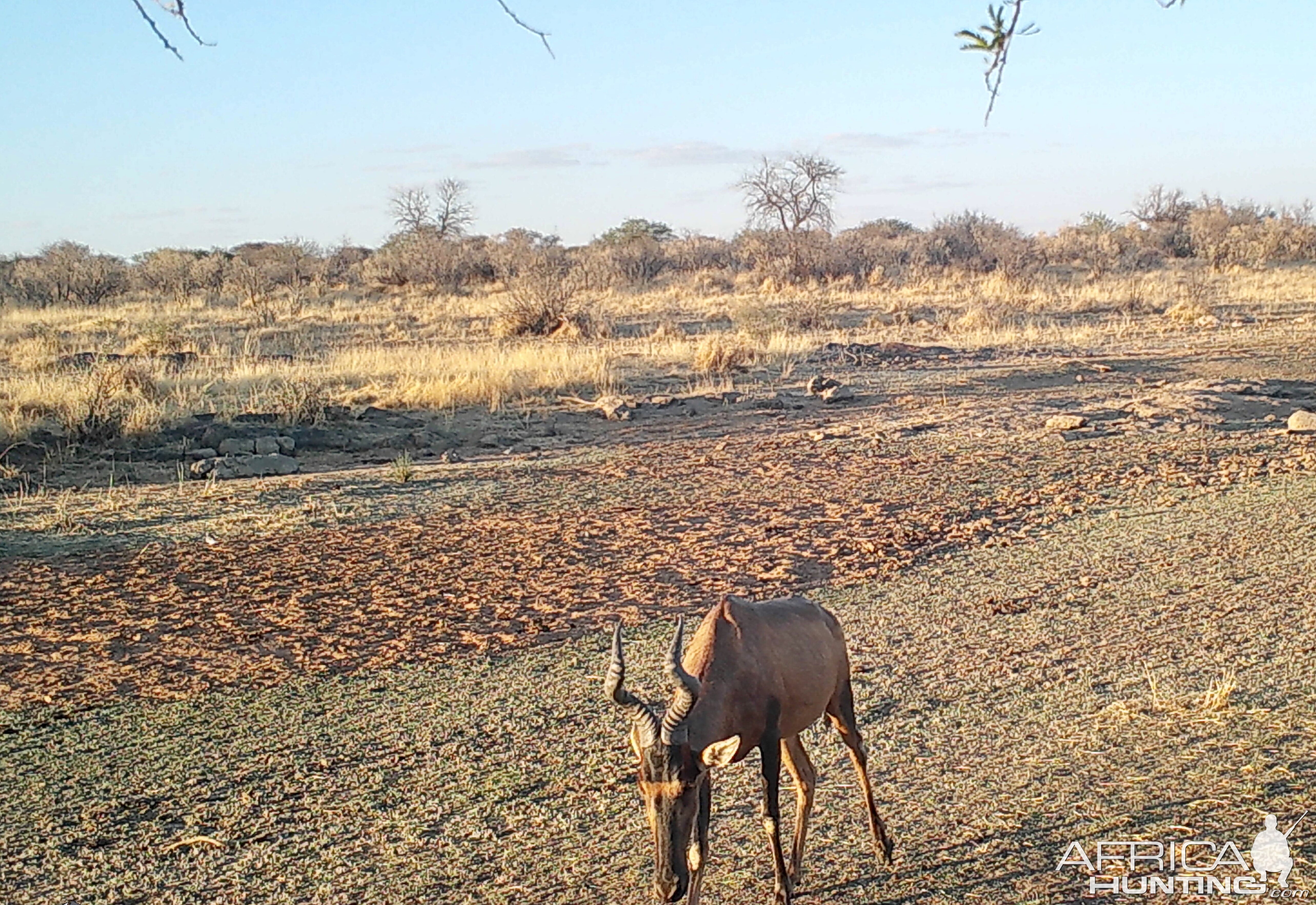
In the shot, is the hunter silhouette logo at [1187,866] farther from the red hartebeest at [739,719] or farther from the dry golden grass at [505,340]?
the dry golden grass at [505,340]

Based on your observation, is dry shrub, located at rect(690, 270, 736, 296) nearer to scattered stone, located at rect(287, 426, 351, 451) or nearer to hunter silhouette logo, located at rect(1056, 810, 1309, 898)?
scattered stone, located at rect(287, 426, 351, 451)

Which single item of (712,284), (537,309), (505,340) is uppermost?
(712,284)

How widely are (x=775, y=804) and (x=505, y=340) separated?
21.0m

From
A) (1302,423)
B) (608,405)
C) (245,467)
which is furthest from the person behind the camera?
(608,405)

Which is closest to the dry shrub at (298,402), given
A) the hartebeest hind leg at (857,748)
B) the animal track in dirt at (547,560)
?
the animal track in dirt at (547,560)

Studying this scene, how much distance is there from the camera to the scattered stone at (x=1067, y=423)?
529 inches

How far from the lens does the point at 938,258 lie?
40875mm

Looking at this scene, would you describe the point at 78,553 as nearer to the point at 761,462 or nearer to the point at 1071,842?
the point at 761,462

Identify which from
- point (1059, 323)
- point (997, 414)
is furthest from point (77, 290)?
point (997, 414)

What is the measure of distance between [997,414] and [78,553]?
409 inches

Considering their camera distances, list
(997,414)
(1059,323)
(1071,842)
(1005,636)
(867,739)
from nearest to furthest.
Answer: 1. (1071,842)
2. (867,739)
3. (1005,636)
4. (997,414)
5. (1059,323)

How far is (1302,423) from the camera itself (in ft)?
42.5

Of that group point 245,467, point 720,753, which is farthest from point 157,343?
point 720,753

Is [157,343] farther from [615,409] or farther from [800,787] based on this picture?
[800,787]
